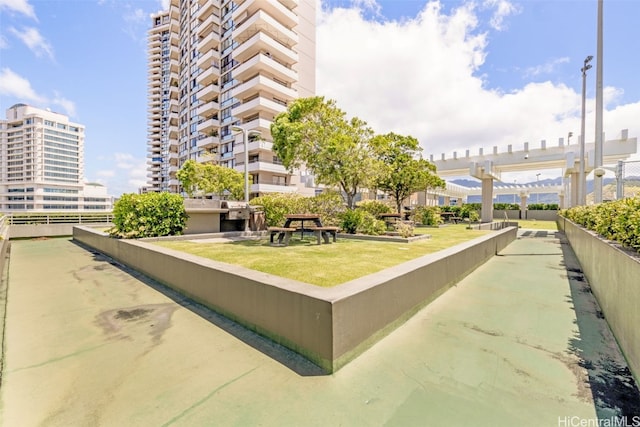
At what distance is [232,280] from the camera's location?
4160mm

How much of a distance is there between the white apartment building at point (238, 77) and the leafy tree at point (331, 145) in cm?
1828

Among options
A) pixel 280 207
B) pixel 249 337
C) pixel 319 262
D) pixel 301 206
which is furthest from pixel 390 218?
pixel 249 337

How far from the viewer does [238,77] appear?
119ft

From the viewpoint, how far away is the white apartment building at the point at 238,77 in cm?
3400

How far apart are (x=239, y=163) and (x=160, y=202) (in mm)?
28422

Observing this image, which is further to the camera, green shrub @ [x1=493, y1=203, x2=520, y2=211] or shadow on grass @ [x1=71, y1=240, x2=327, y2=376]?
green shrub @ [x1=493, y1=203, x2=520, y2=211]

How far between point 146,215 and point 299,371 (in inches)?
Answer: 350

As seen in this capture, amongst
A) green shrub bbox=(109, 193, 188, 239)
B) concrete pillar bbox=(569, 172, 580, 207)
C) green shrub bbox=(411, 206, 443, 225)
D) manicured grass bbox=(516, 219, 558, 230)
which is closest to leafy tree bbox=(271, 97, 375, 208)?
green shrub bbox=(109, 193, 188, 239)

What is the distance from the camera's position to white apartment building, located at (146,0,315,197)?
112 feet

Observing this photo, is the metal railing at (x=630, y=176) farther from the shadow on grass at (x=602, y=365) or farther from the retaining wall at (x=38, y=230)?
the retaining wall at (x=38, y=230)

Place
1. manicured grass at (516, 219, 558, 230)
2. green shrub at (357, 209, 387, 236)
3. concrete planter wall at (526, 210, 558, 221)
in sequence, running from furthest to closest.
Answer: concrete planter wall at (526, 210, 558, 221) → manicured grass at (516, 219, 558, 230) → green shrub at (357, 209, 387, 236)

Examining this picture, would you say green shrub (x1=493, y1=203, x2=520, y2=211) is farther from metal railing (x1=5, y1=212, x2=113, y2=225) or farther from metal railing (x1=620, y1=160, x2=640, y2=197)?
metal railing (x1=5, y1=212, x2=113, y2=225)

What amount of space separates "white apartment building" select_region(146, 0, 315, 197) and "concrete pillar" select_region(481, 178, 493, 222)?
20.9 m

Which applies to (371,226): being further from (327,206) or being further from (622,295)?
(622,295)
